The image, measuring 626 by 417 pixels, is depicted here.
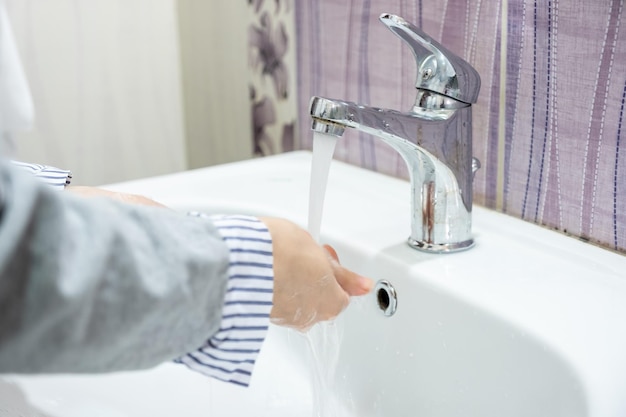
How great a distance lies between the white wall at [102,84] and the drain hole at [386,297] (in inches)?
19.7

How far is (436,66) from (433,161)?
0.23ft

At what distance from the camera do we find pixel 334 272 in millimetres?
448

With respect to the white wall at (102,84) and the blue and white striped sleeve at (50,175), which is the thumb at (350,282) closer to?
the blue and white striped sleeve at (50,175)

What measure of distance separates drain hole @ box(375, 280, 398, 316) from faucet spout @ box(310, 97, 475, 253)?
4 centimetres

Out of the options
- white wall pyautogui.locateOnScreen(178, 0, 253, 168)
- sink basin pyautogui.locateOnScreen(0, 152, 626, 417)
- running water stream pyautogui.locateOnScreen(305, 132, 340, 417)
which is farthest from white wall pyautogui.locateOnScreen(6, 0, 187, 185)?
running water stream pyautogui.locateOnScreen(305, 132, 340, 417)

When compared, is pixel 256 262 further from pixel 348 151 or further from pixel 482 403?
pixel 348 151

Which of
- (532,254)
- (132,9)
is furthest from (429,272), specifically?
(132,9)

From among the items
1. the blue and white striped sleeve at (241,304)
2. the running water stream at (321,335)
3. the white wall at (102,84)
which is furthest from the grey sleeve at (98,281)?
the white wall at (102,84)

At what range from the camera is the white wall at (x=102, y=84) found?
909 mm

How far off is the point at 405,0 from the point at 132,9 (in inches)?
15.8

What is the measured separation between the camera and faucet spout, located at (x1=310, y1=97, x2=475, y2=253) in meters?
0.54

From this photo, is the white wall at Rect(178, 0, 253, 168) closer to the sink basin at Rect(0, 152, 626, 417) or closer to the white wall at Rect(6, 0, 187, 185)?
the white wall at Rect(6, 0, 187, 185)

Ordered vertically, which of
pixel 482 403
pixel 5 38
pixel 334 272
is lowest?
pixel 482 403

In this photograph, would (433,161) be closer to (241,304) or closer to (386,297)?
(386,297)
